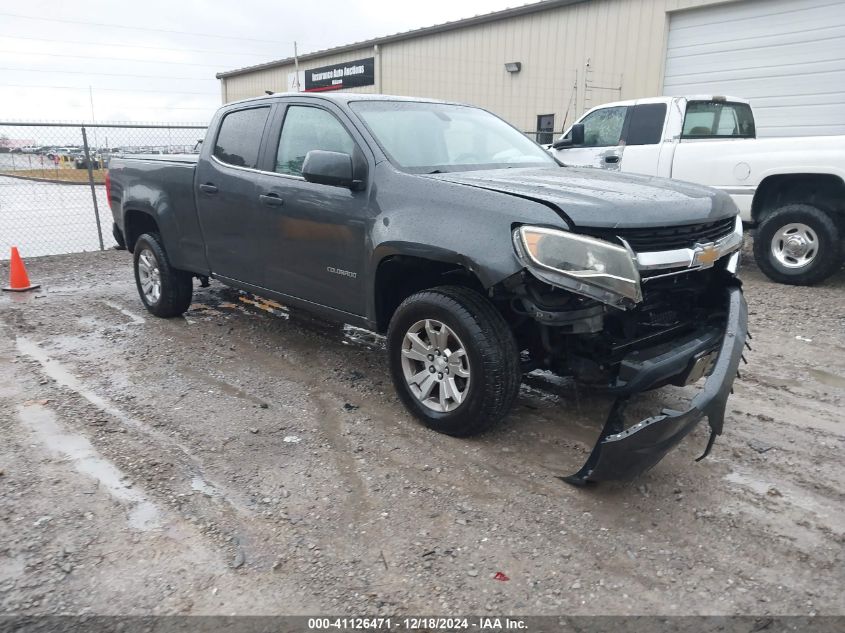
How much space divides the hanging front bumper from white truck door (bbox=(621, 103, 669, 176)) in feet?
18.5

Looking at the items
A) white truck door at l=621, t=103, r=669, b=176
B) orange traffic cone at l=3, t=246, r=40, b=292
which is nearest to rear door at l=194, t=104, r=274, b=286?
orange traffic cone at l=3, t=246, r=40, b=292

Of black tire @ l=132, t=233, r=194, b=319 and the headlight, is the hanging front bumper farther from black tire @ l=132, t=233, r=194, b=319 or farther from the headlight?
black tire @ l=132, t=233, r=194, b=319

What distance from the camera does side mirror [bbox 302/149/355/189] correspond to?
3766mm

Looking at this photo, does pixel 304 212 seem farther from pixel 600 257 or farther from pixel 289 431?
pixel 600 257

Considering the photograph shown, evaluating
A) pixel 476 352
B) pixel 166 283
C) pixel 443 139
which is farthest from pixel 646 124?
pixel 476 352

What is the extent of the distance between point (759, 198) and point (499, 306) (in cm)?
546

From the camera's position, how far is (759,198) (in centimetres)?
754

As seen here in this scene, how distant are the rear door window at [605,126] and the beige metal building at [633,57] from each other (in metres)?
4.99

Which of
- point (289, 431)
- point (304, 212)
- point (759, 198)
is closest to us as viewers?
point (289, 431)

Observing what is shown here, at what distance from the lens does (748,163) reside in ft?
24.6

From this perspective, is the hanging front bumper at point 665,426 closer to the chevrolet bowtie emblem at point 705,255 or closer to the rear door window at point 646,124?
the chevrolet bowtie emblem at point 705,255

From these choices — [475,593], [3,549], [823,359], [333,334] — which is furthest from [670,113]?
[3,549]

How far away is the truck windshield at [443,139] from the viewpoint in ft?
13.3

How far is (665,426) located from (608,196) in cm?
118
